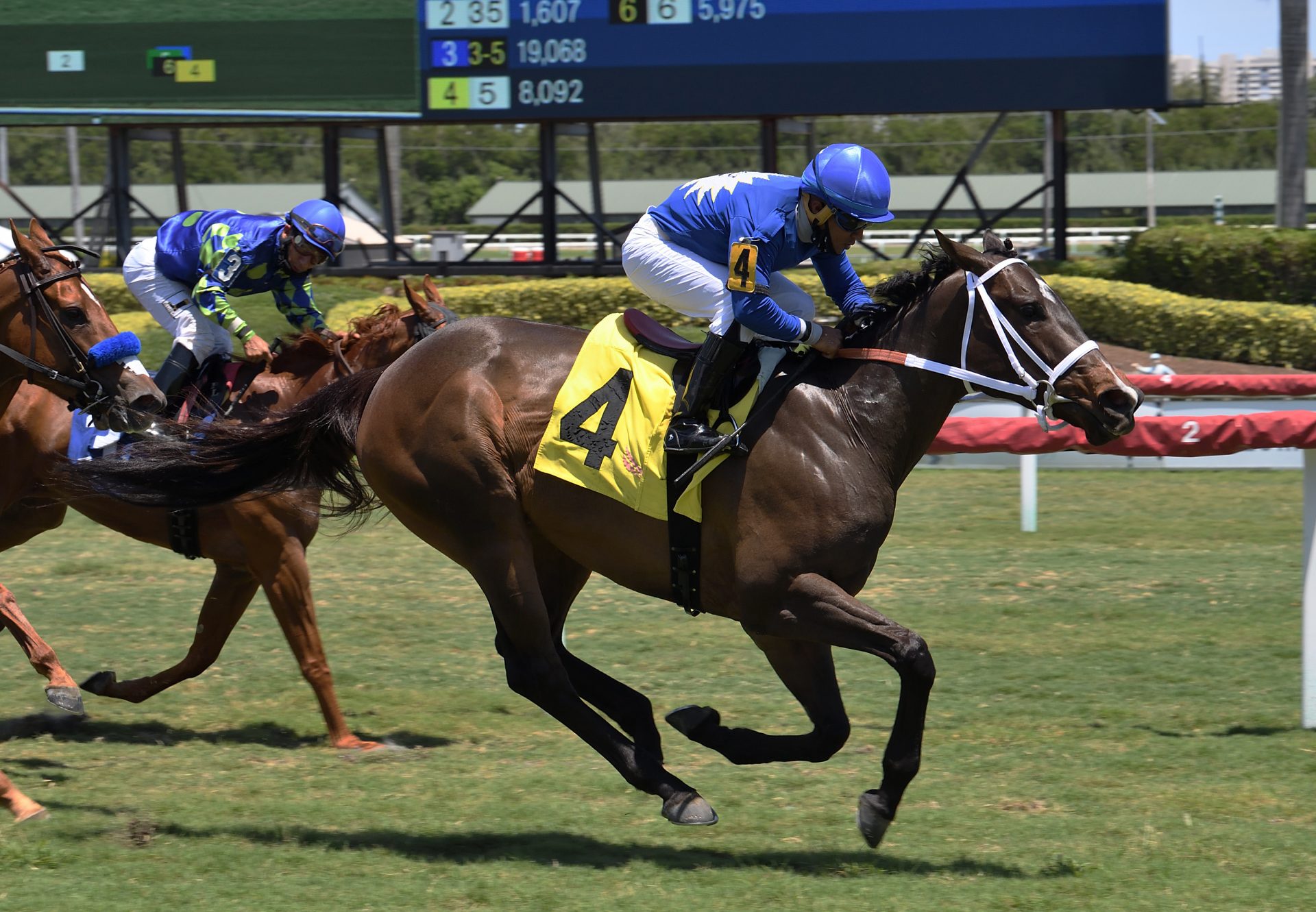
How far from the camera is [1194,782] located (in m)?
4.80

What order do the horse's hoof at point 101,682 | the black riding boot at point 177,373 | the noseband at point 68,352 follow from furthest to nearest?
the black riding boot at point 177,373, the horse's hoof at point 101,682, the noseband at point 68,352

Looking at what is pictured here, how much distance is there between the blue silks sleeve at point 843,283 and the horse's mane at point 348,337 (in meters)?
2.00

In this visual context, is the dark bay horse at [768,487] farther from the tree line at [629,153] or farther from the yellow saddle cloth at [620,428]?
the tree line at [629,153]

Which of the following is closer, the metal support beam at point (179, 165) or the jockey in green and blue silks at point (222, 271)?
the jockey in green and blue silks at point (222, 271)

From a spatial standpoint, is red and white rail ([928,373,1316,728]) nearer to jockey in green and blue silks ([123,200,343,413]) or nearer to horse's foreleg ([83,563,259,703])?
jockey in green and blue silks ([123,200,343,413])

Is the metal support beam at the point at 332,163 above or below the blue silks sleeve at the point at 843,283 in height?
above

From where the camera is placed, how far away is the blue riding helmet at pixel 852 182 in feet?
13.8

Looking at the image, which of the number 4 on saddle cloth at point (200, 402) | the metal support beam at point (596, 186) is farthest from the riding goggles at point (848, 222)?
the metal support beam at point (596, 186)

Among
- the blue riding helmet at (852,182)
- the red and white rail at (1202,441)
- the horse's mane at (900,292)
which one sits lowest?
the red and white rail at (1202,441)

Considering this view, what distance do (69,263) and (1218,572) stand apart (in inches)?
242

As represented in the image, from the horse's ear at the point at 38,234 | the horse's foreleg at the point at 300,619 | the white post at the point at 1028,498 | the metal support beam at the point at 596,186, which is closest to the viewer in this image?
the horse's ear at the point at 38,234

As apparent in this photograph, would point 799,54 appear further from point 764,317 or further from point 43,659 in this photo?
point 764,317

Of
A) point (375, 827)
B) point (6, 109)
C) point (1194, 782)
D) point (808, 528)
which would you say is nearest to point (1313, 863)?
point (1194, 782)

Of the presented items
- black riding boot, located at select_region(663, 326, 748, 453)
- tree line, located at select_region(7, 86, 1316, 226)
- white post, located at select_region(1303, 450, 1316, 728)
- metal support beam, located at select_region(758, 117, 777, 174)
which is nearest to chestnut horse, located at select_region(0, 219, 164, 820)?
black riding boot, located at select_region(663, 326, 748, 453)
